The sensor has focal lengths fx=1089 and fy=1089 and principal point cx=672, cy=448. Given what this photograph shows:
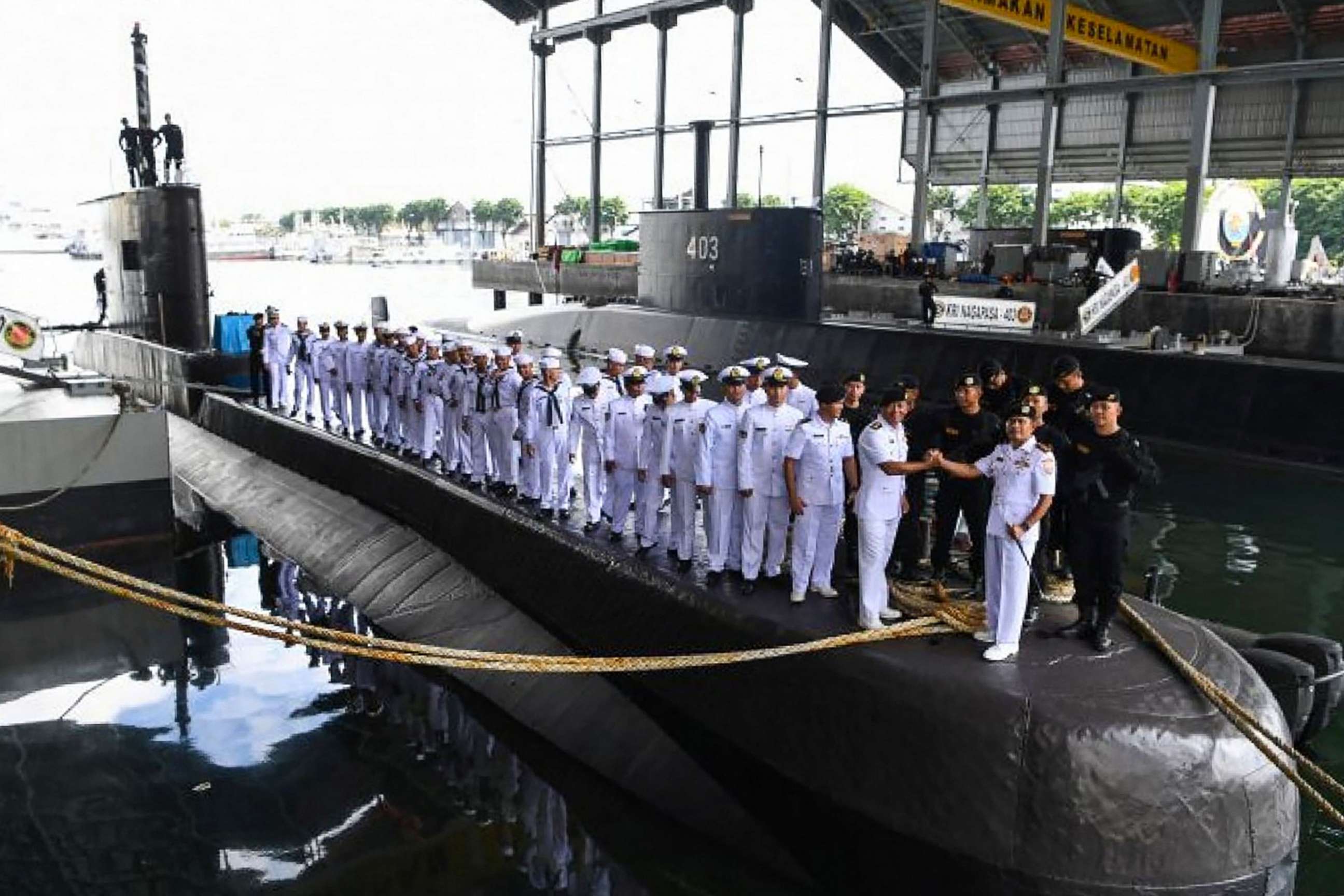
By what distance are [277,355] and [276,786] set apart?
9.18m

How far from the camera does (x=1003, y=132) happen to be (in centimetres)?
4338

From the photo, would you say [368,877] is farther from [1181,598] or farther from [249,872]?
[1181,598]

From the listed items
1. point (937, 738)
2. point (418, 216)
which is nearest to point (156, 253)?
point (937, 738)

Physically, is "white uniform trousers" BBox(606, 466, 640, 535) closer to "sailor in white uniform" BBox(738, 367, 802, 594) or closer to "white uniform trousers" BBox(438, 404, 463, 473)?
"sailor in white uniform" BBox(738, 367, 802, 594)

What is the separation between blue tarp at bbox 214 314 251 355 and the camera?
54.9 feet

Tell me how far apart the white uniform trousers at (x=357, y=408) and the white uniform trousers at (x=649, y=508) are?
6090 mm

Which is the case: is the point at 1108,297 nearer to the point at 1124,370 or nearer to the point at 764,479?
the point at 1124,370

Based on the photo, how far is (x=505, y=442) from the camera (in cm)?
959

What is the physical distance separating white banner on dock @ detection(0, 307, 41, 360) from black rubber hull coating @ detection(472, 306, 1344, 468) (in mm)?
8551

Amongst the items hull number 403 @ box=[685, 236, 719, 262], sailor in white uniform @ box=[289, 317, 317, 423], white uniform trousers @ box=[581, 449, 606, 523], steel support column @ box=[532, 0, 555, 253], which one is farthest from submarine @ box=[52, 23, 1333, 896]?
steel support column @ box=[532, 0, 555, 253]

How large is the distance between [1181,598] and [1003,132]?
36738mm

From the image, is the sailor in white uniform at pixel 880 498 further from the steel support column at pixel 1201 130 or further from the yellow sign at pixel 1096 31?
the yellow sign at pixel 1096 31

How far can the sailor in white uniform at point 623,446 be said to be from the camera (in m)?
7.95

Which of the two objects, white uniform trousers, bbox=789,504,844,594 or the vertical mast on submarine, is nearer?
white uniform trousers, bbox=789,504,844,594
